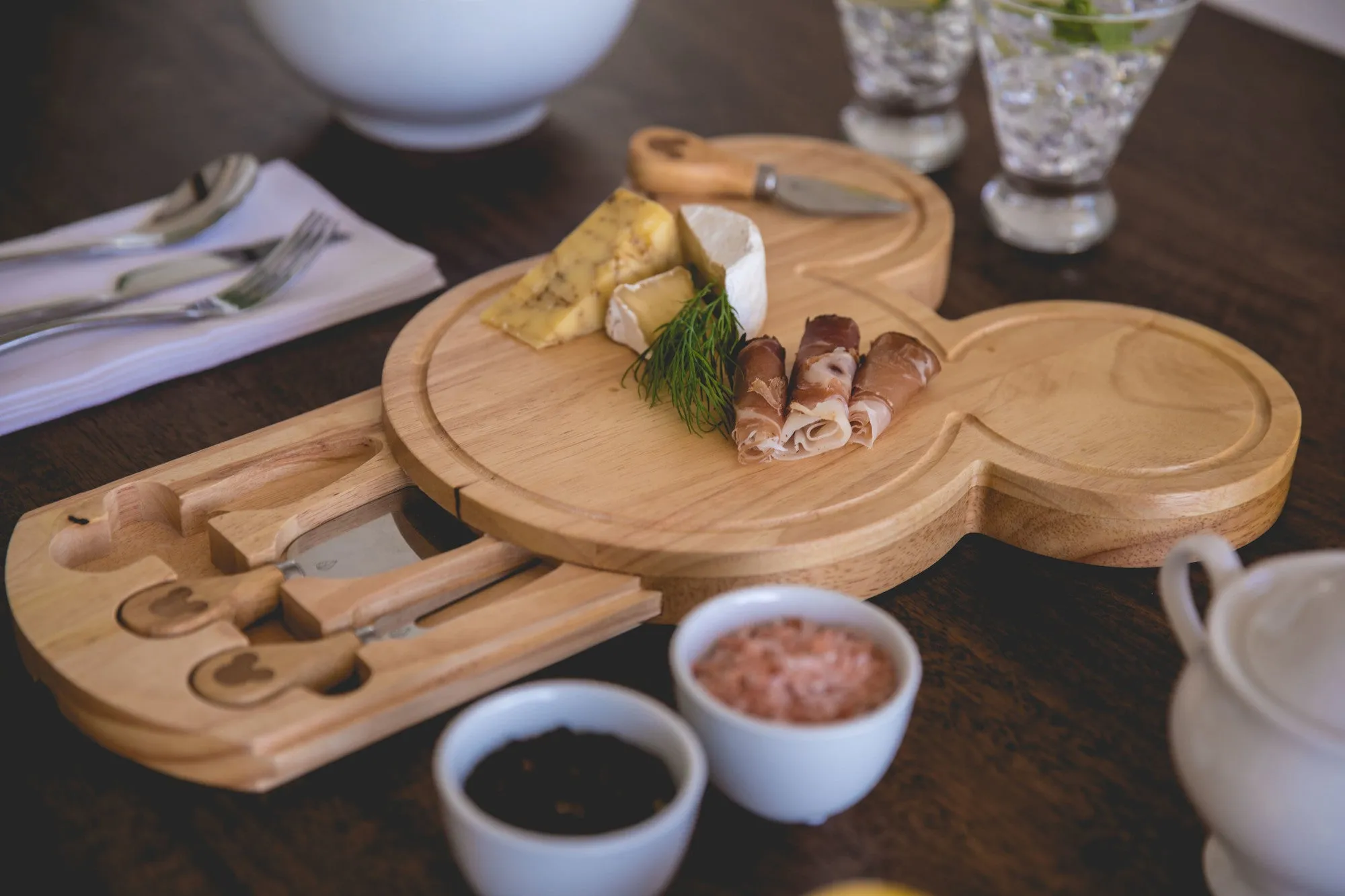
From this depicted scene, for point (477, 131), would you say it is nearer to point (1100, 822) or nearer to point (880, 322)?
point (880, 322)

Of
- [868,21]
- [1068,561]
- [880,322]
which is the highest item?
[868,21]

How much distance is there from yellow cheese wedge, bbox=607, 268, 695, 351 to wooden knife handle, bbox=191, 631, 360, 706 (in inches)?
19.6

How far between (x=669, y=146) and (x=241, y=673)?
3.31 feet

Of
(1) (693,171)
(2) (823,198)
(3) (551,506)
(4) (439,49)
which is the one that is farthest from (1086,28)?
(3) (551,506)

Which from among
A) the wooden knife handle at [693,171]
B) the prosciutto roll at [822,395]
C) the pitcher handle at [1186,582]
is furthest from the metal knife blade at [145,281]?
the pitcher handle at [1186,582]


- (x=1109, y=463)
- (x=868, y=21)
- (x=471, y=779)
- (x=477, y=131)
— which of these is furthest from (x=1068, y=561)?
(x=477, y=131)

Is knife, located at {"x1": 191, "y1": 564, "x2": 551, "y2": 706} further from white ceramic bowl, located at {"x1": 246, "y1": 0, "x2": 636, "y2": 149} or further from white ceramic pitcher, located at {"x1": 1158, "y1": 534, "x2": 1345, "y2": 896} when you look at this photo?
white ceramic bowl, located at {"x1": 246, "y1": 0, "x2": 636, "y2": 149}

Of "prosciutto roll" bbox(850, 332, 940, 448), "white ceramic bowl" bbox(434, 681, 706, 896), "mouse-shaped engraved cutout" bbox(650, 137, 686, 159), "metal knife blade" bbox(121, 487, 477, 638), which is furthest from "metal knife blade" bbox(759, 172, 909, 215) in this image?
"white ceramic bowl" bbox(434, 681, 706, 896)

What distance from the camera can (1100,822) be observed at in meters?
0.96

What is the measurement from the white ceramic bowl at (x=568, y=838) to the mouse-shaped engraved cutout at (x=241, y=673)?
0.22 meters

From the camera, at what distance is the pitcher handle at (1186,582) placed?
32.9 inches

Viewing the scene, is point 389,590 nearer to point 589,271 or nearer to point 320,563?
point 320,563

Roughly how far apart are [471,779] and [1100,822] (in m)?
0.47

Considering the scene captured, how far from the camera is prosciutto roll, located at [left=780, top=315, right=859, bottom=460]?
121 cm
